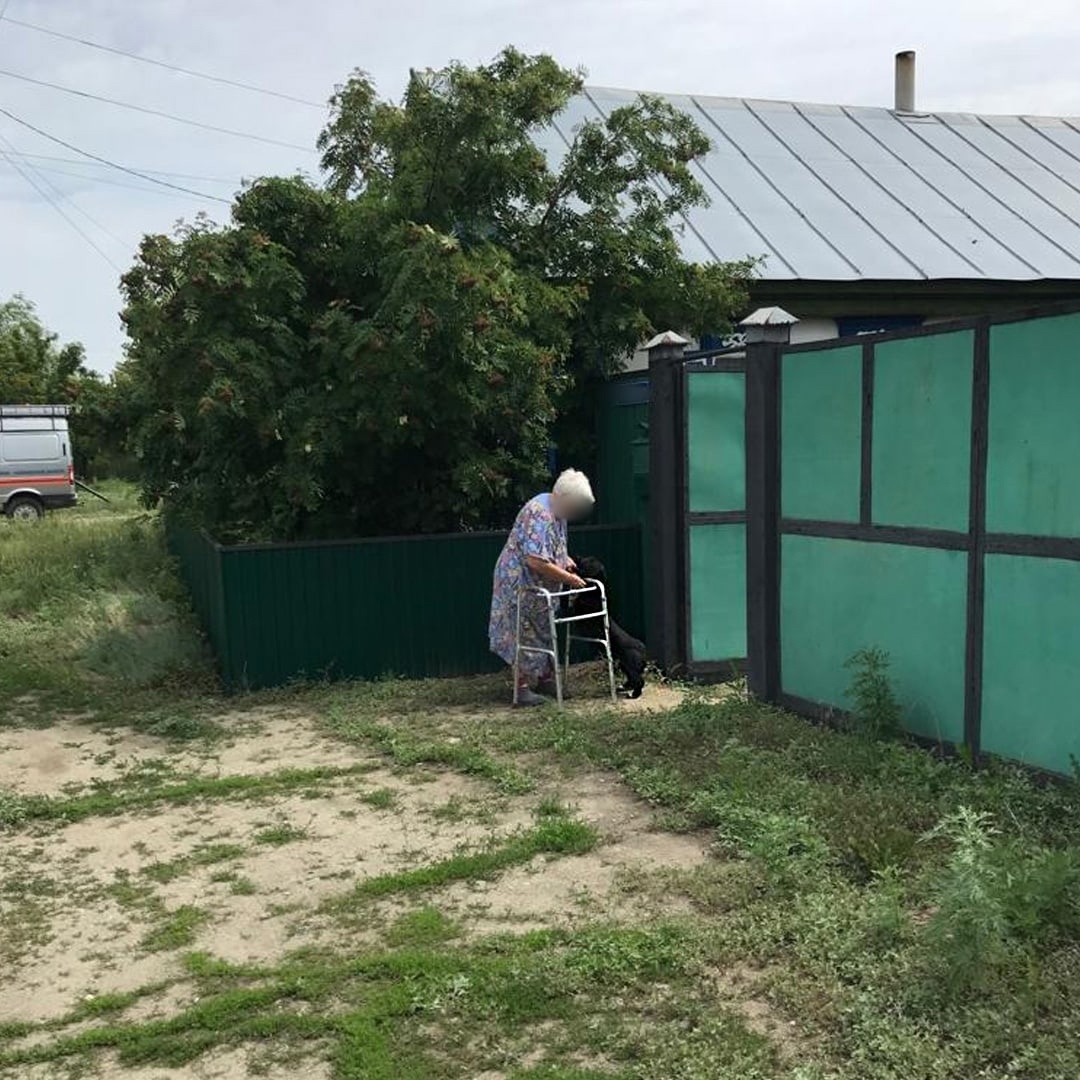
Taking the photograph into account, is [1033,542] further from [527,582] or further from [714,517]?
[527,582]

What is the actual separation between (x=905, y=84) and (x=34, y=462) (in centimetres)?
1966

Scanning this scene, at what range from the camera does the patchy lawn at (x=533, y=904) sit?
2973mm

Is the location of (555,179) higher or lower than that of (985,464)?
higher

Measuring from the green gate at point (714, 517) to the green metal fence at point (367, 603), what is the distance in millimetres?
792

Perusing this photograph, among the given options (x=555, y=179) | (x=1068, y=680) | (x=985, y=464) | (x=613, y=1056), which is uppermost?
(x=555, y=179)

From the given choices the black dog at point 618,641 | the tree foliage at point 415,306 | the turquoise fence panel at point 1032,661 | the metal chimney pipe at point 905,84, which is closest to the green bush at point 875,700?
the turquoise fence panel at point 1032,661

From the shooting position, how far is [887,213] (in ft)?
39.9

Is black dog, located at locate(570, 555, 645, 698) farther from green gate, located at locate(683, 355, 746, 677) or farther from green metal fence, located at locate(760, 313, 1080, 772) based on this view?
green metal fence, located at locate(760, 313, 1080, 772)

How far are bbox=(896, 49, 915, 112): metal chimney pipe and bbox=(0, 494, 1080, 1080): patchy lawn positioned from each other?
42.2 feet

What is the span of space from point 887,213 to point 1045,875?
33.5 feet

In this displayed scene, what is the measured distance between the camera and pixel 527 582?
698 centimetres

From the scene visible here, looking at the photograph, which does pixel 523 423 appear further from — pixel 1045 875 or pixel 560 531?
pixel 1045 875

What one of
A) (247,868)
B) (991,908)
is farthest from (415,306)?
(991,908)

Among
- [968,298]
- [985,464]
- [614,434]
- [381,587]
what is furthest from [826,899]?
[968,298]
